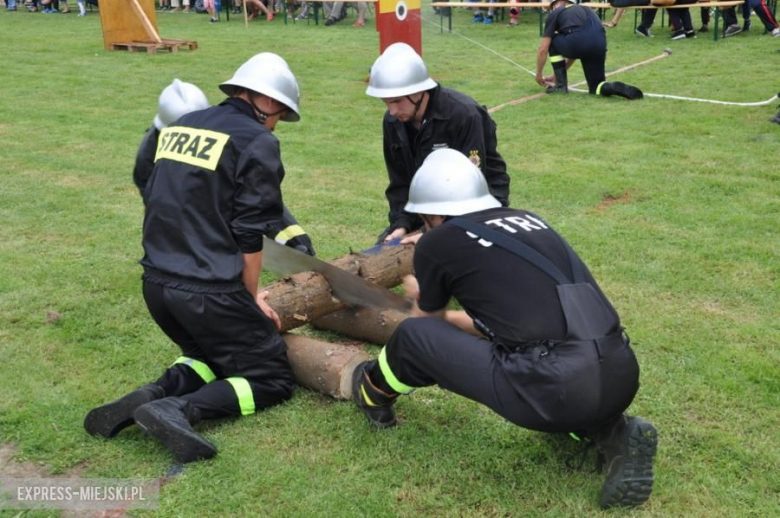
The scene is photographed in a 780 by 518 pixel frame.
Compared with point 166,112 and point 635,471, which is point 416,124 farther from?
point 635,471

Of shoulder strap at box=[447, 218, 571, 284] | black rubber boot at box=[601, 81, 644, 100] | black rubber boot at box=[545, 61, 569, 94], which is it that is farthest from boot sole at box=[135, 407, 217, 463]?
black rubber boot at box=[545, 61, 569, 94]

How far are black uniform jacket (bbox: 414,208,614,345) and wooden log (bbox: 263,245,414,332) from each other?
→ 4.13 feet

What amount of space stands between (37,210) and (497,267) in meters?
5.37

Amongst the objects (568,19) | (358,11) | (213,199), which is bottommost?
(213,199)

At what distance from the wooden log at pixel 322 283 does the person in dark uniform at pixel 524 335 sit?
3.67 ft

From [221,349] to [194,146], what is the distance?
3.11 feet

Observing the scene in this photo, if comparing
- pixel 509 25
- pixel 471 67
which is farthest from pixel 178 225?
pixel 509 25

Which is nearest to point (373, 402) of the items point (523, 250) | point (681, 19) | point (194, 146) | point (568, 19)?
point (523, 250)

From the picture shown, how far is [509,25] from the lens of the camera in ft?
63.3

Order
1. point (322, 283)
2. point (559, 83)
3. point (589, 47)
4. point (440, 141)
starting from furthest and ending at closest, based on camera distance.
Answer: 1. point (559, 83)
2. point (589, 47)
3. point (440, 141)
4. point (322, 283)

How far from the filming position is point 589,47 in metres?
11.1

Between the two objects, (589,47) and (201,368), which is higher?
(589,47)

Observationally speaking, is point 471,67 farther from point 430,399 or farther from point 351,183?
point 430,399

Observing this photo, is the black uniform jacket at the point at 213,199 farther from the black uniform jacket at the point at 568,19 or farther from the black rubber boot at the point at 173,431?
the black uniform jacket at the point at 568,19
